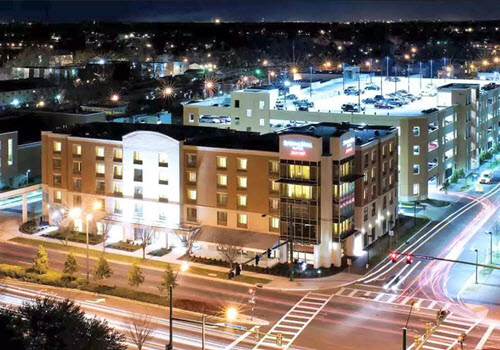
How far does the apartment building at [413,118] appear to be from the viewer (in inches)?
3270

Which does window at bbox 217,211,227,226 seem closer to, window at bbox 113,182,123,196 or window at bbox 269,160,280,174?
window at bbox 269,160,280,174

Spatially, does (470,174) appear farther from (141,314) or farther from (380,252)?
(141,314)

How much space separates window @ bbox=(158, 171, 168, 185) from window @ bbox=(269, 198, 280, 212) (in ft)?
29.1

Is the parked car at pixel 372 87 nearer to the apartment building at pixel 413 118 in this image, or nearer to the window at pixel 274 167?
the apartment building at pixel 413 118

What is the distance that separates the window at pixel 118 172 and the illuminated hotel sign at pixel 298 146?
1508 centimetres

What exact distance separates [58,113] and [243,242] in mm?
41138

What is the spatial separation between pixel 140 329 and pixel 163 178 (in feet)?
75.7

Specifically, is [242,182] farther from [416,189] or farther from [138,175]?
[416,189]

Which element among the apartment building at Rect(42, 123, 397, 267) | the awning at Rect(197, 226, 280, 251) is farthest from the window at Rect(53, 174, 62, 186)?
the awning at Rect(197, 226, 280, 251)

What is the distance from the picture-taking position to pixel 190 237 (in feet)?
215

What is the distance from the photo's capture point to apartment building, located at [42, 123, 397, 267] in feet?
204

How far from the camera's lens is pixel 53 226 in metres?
73.0

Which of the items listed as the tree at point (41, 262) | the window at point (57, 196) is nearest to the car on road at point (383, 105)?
the window at point (57, 196)

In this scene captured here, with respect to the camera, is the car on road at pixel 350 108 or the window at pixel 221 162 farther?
the car on road at pixel 350 108
